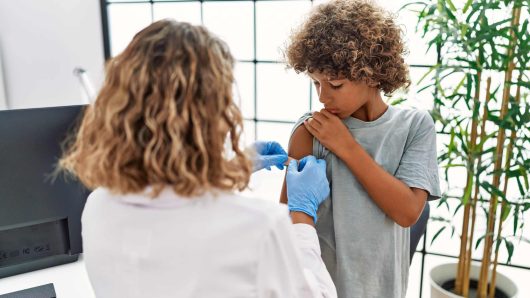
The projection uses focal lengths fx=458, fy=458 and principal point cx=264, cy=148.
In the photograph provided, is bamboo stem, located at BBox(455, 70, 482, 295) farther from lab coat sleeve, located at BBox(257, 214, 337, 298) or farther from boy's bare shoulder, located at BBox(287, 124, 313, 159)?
lab coat sleeve, located at BBox(257, 214, 337, 298)

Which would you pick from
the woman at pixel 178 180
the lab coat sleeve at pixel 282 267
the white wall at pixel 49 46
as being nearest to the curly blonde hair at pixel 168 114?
the woman at pixel 178 180

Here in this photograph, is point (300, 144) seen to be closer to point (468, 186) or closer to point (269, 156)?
point (269, 156)

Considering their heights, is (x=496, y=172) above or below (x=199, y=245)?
below

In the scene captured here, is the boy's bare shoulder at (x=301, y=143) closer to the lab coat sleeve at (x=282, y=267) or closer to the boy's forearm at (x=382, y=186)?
the boy's forearm at (x=382, y=186)

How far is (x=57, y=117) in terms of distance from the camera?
4.07 feet

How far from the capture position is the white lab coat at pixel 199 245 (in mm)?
796

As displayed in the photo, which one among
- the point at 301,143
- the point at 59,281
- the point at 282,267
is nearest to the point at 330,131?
the point at 301,143

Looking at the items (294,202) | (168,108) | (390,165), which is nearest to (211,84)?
(168,108)

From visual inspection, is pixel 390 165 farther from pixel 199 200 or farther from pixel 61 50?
pixel 61 50

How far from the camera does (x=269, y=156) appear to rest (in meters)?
Answer: 1.31

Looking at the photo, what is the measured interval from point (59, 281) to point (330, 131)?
3.13ft

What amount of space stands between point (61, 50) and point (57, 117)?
2098 mm

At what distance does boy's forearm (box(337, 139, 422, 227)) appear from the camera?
1.15 metres

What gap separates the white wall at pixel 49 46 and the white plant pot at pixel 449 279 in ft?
7.71
